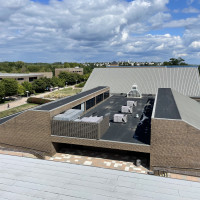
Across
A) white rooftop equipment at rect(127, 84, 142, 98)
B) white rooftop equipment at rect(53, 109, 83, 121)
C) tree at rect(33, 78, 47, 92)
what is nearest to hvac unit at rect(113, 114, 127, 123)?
white rooftop equipment at rect(53, 109, 83, 121)

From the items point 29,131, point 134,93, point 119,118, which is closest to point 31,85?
point 134,93

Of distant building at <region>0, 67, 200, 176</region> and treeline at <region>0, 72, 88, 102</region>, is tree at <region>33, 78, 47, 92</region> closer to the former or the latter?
treeline at <region>0, 72, 88, 102</region>

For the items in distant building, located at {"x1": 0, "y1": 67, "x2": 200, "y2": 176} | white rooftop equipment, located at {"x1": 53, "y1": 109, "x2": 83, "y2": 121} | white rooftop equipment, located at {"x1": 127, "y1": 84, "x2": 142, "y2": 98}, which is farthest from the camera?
white rooftop equipment, located at {"x1": 127, "y1": 84, "x2": 142, "y2": 98}

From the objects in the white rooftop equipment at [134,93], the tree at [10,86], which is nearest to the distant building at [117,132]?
the white rooftop equipment at [134,93]

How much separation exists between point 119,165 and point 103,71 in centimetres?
4068

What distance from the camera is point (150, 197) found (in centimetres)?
1052

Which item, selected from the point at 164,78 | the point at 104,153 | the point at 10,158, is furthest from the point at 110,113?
the point at 164,78

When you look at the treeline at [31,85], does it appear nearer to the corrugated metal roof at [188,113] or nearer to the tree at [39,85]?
the tree at [39,85]

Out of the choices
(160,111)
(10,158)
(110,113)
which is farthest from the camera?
(110,113)

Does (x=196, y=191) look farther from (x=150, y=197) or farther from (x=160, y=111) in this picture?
(x=160, y=111)

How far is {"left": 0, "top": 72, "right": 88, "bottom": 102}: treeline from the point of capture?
61.0 m

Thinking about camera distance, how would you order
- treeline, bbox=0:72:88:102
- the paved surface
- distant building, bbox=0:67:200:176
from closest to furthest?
the paved surface
distant building, bbox=0:67:200:176
treeline, bbox=0:72:88:102

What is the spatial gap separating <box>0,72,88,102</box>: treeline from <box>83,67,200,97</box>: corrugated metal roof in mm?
24798

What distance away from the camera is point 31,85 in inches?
2896
